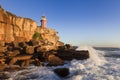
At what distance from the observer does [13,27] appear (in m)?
23.1

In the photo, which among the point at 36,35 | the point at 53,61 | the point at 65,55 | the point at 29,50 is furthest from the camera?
the point at 36,35

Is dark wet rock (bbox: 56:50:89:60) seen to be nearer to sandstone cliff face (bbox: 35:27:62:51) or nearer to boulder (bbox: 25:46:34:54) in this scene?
boulder (bbox: 25:46:34:54)

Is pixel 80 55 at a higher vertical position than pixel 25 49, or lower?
lower

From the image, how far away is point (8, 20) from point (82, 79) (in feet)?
51.6

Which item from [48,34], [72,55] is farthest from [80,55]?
[48,34]

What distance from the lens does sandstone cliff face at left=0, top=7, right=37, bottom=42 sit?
21531 millimetres

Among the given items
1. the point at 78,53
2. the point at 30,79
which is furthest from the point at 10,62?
the point at 78,53

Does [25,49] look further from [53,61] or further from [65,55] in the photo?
[65,55]

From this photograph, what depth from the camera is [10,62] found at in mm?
14203

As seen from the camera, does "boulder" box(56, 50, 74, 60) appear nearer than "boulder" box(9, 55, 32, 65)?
No

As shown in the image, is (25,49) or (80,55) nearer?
(25,49)

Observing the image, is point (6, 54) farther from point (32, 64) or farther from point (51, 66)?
point (51, 66)

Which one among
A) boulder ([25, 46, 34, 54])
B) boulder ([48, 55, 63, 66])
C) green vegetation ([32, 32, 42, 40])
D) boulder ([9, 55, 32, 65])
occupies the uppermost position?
green vegetation ([32, 32, 42, 40])

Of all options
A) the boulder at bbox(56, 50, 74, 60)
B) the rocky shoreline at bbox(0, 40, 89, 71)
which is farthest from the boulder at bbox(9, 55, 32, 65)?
the boulder at bbox(56, 50, 74, 60)
